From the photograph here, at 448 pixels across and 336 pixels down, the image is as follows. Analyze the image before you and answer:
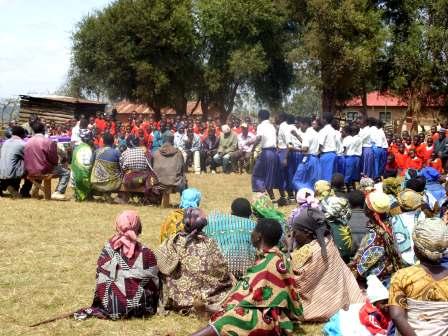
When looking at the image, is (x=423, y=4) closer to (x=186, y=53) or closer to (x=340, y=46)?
(x=340, y=46)

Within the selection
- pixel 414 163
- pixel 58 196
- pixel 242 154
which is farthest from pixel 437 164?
pixel 58 196

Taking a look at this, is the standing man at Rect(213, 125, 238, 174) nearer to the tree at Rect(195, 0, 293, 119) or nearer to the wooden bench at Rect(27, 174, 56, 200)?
the wooden bench at Rect(27, 174, 56, 200)

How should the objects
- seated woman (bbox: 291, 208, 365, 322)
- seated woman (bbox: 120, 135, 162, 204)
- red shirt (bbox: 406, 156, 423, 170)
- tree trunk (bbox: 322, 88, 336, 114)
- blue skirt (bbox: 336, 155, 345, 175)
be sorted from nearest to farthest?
seated woman (bbox: 291, 208, 365, 322) < seated woman (bbox: 120, 135, 162, 204) < blue skirt (bbox: 336, 155, 345, 175) < red shirt (bbox: 406, 156, 423, 170) < tree trunk (bbox: 322, 88, 336, 114)

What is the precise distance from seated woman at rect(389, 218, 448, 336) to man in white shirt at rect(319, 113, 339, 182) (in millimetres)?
8177

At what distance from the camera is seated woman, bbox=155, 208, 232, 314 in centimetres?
524

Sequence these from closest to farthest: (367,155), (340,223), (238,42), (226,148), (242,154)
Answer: (340,223)
(367,155)
(226,148)
(242,154)
(238,42)

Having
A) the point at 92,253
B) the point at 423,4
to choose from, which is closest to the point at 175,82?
the point at 423,4

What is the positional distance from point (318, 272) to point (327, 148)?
21.4 ft

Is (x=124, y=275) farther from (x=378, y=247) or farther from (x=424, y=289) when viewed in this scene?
(x=424, y=289)

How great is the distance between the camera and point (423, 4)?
28500 mm

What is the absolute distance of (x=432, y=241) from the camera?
3416 millimetres

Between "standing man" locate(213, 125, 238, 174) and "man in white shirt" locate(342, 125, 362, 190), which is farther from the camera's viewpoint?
"standing man" locate(213, 125, 238, 174)

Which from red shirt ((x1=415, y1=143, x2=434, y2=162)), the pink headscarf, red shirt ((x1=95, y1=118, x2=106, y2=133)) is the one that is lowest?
the pink headscarf

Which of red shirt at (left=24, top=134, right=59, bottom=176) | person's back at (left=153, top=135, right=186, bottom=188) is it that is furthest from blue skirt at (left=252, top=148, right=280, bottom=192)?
red shirt at (left=24, top=134, right=59, bottom=176)
